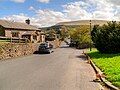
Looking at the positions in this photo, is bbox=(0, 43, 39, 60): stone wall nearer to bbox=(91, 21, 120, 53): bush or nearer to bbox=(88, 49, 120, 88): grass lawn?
bbox=(91, 21, 120, 53): bush

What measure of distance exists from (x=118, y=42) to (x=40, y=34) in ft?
151

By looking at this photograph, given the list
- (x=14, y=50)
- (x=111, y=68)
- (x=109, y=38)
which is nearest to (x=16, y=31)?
(x=14, y=50)

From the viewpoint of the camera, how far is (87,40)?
72375mm

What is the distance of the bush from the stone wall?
403 inches

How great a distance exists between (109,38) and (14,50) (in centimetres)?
1165

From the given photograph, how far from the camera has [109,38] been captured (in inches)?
1315

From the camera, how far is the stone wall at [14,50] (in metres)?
31.8

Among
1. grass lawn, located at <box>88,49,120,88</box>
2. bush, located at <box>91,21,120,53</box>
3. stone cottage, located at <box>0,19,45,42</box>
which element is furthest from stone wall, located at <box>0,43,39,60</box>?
stone cottage, located at <box>0,19,45,42</box>

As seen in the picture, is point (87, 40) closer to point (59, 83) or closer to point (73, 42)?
point (73, 42)

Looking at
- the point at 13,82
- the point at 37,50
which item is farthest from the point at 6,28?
the point at 13,82

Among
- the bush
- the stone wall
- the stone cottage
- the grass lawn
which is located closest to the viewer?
the grass lawn

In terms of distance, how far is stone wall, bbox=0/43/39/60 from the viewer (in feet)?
104

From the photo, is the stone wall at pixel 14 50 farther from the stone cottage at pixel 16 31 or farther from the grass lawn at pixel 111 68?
the stone cottage at pixel 16 31

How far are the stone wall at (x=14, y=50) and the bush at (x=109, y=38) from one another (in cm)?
1023
